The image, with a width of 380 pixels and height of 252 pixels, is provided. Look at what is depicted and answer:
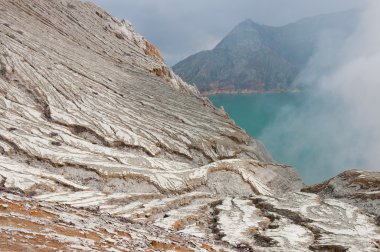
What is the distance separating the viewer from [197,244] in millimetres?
14133

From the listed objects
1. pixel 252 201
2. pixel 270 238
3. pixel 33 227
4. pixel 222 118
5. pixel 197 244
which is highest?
pixel 222 118

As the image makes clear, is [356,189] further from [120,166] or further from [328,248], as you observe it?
[120,166]

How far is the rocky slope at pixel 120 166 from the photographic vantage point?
13.9m

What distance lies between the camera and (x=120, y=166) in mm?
36531

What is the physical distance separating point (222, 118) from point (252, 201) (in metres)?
31.4

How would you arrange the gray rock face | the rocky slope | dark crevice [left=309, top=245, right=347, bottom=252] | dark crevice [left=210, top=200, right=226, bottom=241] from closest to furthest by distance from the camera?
the rocky slope < dark crevice [left=309, top=245, right=347, bottom=252] < dark crevice [left=210, top=200, right=226, bottom=241] < the gray rock face

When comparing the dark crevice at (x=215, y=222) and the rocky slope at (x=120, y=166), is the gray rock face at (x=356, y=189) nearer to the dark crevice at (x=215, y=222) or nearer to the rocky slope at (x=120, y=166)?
the rocky slope at (x=120, y=166)

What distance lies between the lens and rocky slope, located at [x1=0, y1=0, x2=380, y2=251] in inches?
546

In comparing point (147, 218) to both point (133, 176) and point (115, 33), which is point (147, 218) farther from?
point (115, 33)

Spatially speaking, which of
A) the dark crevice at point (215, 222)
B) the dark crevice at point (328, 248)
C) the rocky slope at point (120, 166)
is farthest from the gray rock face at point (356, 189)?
the dark crevice at point (328, 248)

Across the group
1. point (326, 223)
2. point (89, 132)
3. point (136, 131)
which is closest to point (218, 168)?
point (136, 131)

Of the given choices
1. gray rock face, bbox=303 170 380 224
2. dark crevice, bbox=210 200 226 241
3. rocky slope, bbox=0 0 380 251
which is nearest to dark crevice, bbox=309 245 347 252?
rocky slope, bbox=0 0 380 251

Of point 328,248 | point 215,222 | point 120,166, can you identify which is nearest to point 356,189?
point 215,222

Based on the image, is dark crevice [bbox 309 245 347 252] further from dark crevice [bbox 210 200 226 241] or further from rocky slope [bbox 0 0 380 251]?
dark crevice [bbox 210 200 226 241]
